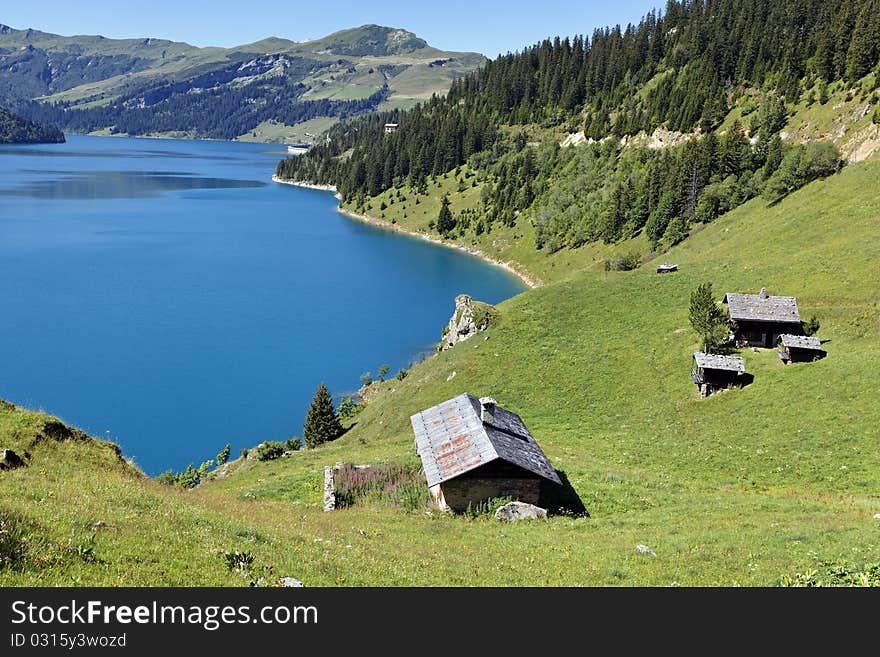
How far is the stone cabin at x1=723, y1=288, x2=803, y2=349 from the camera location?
164 ft

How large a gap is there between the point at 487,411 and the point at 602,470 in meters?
7.57

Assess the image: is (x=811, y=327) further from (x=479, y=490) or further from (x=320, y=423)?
(x=320, y=423)

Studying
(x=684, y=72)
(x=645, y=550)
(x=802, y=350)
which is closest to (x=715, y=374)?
(x=802, y=350)

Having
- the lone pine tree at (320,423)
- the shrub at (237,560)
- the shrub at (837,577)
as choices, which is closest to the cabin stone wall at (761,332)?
the lone pine tree at (320,423)

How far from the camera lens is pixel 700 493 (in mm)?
29859

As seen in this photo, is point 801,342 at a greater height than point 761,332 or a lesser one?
greater

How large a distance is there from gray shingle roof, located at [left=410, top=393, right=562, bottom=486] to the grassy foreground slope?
96.9 inches

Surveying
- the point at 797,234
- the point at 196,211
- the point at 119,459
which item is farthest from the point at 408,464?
the point at 196,211

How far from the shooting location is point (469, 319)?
67.1 m

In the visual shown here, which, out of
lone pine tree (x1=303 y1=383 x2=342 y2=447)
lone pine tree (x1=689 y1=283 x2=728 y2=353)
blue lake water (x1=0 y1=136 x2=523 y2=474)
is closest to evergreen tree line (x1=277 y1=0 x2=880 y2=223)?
blue lake water (x1=0 y1=136 x2=523 y2=474)

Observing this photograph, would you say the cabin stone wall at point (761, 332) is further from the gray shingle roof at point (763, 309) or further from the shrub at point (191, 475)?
the shrub at point (191, 475)

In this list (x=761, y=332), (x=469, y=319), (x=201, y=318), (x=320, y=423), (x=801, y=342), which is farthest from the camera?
(x=201, y=318)

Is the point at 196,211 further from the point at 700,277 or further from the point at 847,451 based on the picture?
the point at 847,451

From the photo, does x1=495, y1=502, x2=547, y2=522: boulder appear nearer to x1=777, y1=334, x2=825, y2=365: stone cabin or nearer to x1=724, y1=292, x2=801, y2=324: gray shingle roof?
x1=777, y1=334, x2=825, y2=365: stone cabin
